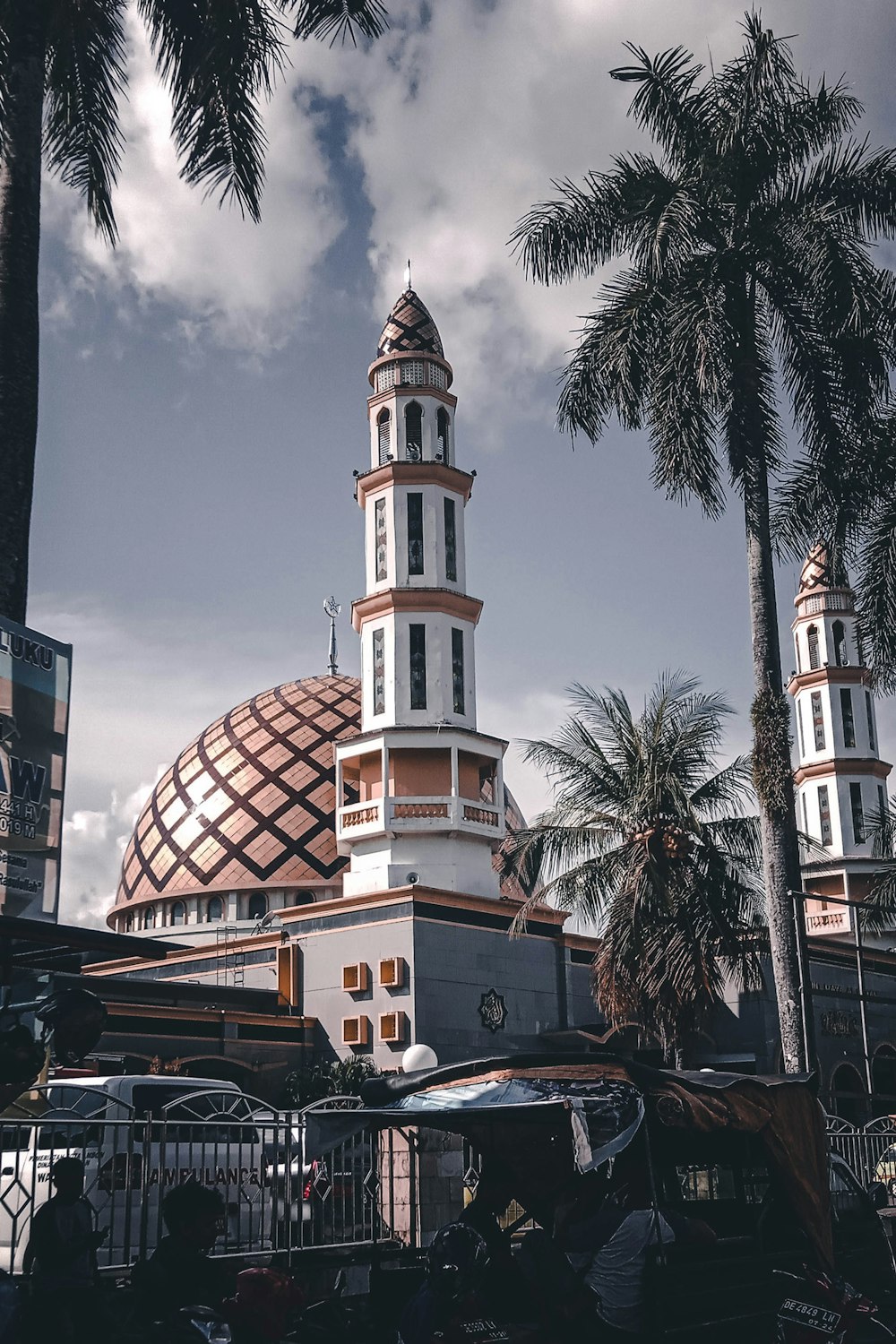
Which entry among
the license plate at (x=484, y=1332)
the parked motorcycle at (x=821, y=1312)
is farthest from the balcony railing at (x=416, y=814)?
the license plate at (x=484, y=1332)

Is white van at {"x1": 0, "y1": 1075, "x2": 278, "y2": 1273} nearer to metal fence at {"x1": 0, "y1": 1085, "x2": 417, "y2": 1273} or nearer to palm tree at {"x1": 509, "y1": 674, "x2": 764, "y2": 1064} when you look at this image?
metal fence at {"x1": 0, "y1": 1085, "x2": 417, "y2": 1273}

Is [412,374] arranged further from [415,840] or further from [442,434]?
[415,840]

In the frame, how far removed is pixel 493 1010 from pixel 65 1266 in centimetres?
2347

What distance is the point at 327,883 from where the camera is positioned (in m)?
42.4

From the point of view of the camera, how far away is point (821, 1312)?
8133 millimetres

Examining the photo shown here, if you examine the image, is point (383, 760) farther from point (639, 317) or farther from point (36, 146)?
point (36, 146)

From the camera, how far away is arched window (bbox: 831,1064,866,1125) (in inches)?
1380

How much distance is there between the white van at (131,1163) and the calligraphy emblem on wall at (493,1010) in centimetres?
1676

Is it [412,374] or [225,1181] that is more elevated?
[412,374]

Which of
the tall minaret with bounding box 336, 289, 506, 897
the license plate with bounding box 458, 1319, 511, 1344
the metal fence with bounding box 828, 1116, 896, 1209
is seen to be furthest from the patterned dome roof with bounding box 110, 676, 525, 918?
the license plate with bounding box 458, 1319, 511, 1344

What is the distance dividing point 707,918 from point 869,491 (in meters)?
6.84

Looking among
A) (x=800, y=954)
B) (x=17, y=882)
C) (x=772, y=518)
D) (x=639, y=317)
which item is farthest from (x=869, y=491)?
(x=17, y=882)

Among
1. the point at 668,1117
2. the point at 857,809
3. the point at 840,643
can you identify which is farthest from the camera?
the point at 840,643

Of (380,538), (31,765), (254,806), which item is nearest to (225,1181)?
(31,765)
